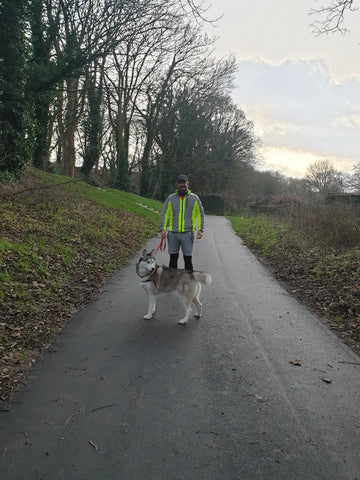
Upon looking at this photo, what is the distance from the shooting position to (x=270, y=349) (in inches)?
183

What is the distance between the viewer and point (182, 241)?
6.45 m

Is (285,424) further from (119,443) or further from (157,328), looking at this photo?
(157,328)

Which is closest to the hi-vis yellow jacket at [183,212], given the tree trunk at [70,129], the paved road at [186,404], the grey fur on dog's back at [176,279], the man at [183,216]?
the man at [183,216]

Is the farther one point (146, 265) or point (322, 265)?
point (322, 265)

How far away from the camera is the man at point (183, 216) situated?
6.31 m

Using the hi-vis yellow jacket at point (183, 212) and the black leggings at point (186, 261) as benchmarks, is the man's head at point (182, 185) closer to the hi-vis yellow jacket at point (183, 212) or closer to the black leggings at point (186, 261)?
the hi-vis yellow jacket at point (183, 212)

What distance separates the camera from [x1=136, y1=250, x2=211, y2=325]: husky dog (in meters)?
5.36

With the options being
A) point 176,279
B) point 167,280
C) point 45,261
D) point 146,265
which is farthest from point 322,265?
point 45,261

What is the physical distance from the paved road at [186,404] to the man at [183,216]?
5.12 feet

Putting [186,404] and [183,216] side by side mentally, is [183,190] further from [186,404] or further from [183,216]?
[186,404]

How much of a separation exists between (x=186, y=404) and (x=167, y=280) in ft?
8.10

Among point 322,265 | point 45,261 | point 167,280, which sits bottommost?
point 45,261

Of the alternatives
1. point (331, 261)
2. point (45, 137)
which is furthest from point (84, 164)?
point (331, 261)

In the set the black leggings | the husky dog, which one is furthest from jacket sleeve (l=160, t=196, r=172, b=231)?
the husky dog
